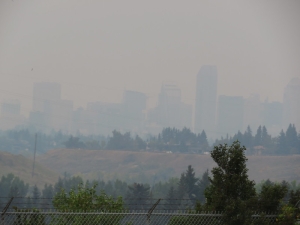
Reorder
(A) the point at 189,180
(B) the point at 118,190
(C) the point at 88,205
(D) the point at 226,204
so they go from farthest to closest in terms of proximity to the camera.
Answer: (B) the point at 118,190
(A) the point at 189,180
(C) the point at 88,205
(D) the point at 226,204

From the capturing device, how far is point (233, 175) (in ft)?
46.9

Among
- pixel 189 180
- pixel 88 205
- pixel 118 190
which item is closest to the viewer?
pixel 88 205

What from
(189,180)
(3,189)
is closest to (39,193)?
(3,189)

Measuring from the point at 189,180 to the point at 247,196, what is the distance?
470 ft

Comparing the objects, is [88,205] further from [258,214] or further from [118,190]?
[118,190]

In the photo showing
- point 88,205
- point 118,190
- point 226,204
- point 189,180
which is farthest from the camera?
point 118,190

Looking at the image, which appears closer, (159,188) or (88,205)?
(88,205)

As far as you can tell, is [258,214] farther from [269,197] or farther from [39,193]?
[39,193]

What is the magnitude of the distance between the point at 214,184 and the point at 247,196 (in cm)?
94

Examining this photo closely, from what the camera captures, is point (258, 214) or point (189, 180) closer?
point (258, 214)

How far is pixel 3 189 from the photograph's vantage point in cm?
19475

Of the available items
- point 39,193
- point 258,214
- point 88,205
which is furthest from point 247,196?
point 39,193

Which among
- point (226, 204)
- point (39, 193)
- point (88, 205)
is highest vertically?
point (226, 204)

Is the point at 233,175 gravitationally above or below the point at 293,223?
above
